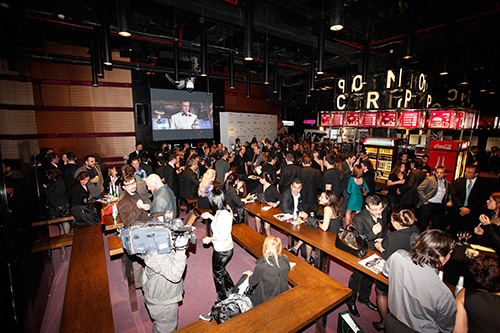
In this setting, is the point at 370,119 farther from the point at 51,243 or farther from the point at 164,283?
the point at 51,243

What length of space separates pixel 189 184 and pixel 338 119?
637cm

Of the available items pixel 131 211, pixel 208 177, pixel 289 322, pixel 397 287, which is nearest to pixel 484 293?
pixel 397 287

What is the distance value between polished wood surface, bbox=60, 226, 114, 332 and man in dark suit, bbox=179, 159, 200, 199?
2.43 m

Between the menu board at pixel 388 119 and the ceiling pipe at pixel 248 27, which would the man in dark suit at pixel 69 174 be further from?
the menu board at pixel 388 119

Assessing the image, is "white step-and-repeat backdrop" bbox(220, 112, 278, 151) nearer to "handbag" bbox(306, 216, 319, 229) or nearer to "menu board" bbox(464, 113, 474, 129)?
"menu board" bbox(464, 113, 474, 129)

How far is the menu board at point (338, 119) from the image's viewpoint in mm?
8766

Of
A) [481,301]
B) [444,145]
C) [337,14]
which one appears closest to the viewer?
[481,301]

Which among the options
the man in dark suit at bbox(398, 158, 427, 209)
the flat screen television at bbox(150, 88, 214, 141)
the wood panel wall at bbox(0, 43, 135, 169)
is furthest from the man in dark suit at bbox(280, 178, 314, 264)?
the flat screen television at bbox(150, 88, 214, 141)

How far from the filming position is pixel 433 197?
4773 mm

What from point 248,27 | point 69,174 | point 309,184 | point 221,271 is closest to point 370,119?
point 309,184

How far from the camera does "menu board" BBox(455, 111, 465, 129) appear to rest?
266 inches

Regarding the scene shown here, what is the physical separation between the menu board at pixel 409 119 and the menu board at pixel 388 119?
6.5 inches

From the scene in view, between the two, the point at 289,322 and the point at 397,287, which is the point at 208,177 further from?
the point at 397,287

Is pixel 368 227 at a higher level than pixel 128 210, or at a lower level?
lower
